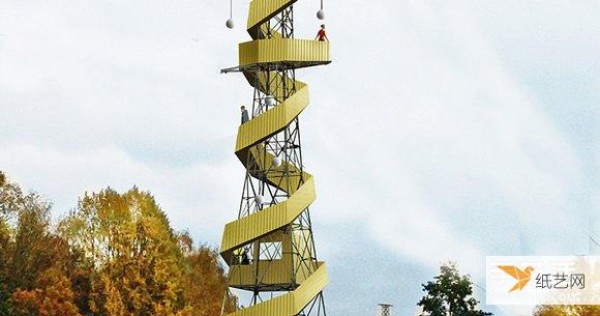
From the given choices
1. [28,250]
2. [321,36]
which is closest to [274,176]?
[321,36]

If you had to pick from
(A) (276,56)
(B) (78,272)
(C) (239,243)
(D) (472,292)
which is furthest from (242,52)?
(B) (78,272)

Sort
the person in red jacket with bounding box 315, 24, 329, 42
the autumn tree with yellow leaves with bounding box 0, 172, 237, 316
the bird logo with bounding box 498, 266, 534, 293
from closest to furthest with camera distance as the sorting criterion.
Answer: the bird logo with bounding box 498, 266, 534, 293
the person in red jacket with bounding box 315, 24, 329, 42
the autumn tree with yellow leaves with bounding box 0, 172, 237, 316

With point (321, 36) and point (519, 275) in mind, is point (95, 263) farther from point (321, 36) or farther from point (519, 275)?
point (519, 275)

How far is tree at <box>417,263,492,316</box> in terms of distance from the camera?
5272cm

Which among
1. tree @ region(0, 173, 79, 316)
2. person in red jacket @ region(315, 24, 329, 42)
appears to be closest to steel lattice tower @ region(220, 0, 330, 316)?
person in red jacket @ region(315, 24, 329, 42)

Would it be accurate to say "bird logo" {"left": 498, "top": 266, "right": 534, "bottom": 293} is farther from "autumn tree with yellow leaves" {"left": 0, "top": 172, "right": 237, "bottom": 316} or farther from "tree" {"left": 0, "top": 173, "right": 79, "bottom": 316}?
"tree" {"left": 0, "top": 173, "right": 79, "bottom": 316}

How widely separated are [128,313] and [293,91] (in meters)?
16.3

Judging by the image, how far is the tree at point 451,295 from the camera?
2076 inches

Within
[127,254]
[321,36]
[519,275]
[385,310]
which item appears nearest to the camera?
[519,275]

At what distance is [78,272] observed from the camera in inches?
2359

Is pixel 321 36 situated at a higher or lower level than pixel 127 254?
higher

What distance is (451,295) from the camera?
173 ft

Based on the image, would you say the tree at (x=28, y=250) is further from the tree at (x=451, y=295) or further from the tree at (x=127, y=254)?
the tree at (x=451, y=295)

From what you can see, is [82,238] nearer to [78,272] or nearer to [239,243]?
[78,272]
